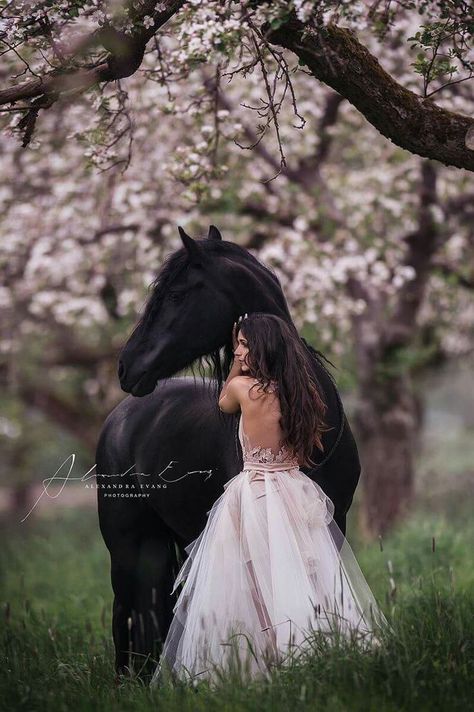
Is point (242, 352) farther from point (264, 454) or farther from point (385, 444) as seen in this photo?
point (385, 444)

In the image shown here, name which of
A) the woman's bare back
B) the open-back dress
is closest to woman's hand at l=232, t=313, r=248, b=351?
the woman's bare back

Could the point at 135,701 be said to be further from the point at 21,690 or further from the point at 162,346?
the point at 162,346

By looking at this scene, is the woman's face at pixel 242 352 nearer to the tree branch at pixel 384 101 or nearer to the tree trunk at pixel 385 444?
the tree branch at pixel 384 101

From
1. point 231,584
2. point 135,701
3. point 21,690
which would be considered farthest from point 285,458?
point 21,690

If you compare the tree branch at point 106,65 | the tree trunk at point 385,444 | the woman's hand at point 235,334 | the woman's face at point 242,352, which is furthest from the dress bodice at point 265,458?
the tree trunk at point 385,444

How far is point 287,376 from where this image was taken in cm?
502

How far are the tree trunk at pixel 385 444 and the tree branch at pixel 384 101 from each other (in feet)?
23.2

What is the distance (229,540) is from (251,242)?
767 centimetres

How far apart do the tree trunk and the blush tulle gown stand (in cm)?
720

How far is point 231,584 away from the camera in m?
4.93

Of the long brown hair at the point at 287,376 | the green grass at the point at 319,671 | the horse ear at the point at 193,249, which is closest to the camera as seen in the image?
the green grass at the point at 319,671

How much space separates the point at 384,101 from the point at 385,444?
756 cm

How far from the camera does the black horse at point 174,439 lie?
5285 millimetres

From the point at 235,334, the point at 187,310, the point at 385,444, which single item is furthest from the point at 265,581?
the point at 385,444
